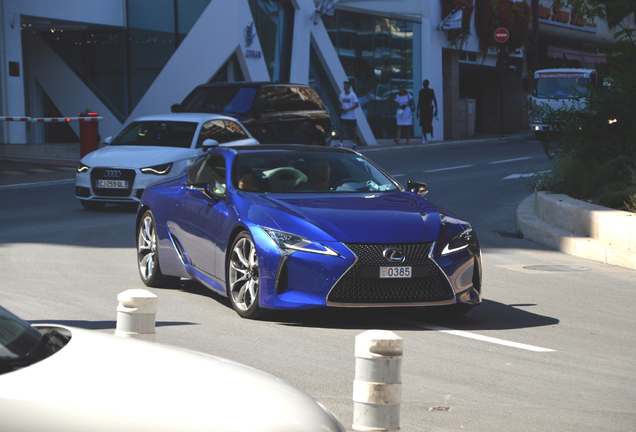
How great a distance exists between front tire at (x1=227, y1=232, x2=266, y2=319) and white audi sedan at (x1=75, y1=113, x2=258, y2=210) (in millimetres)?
7115

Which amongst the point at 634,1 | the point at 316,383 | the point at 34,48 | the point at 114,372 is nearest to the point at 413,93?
the point at 34,48

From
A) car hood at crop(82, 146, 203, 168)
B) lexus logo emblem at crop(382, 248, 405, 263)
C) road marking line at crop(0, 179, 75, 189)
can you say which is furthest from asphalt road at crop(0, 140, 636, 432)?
road marking line at crop(0, 179, 75, 189)

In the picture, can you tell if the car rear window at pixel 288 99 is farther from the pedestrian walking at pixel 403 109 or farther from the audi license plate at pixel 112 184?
the pedestrian walking at pixel 403 109

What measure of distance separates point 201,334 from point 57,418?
4004 millimetres

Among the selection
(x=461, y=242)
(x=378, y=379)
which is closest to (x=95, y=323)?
(x=461, y=242)

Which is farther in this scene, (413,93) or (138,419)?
(413,93)

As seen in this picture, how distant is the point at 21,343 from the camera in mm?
3012

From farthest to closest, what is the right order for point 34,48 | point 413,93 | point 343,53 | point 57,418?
1. point 413,93
2. point 343,53
3. point 34,48
4. point 57,418

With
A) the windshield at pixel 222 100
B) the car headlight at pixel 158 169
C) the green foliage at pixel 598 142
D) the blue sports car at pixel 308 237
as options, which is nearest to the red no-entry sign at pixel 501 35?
the windshield at pixel 222 100

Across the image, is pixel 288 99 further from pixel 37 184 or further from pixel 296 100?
pixel 37 184

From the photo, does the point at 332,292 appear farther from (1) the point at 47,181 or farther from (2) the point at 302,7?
(2) the point at 302,7

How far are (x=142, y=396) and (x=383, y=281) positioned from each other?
4.11 metres

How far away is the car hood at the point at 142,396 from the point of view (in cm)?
259

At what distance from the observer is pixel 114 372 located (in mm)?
2883
